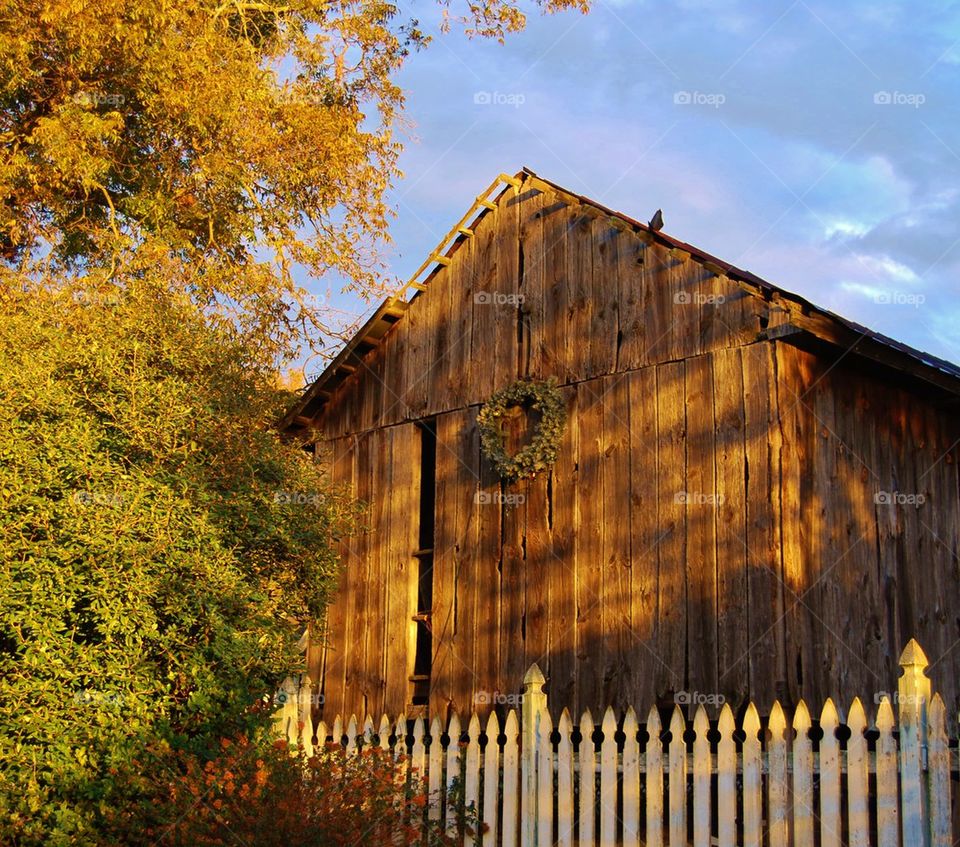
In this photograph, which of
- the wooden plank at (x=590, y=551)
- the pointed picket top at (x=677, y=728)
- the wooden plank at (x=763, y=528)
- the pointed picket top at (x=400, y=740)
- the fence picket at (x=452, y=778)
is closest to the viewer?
the pointed picket top at (x=677, y=728)

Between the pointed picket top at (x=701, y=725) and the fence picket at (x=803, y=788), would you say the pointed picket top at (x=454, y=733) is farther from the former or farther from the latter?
the fence picket at (x=803, y=788)

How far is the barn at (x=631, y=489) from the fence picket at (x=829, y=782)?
128 inches

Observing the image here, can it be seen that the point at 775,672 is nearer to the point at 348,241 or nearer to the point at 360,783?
the point at 360,783

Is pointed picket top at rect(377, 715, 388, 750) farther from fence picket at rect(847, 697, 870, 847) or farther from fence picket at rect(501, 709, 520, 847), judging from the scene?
fence picket at rect(847, 697, 870, 847)

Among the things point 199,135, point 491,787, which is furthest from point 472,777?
point 199,135

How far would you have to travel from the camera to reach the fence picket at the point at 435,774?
31.0 ft

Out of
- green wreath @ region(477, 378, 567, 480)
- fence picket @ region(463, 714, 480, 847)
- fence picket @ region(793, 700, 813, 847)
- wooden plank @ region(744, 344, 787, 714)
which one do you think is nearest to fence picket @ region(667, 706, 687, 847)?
fence picket @ region(793, 700, 813, 847)

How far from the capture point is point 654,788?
805cm

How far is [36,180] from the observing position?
18562mm

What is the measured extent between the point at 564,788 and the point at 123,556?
4.50 metres

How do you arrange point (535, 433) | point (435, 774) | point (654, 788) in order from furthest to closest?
point (535, 433) < point (435, 774) < point (654, 788)

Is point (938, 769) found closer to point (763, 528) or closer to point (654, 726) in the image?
point (654, 726)

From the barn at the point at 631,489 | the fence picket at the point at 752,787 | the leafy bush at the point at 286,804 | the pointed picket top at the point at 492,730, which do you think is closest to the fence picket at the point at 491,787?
the pointed picket top at the point at 492,730

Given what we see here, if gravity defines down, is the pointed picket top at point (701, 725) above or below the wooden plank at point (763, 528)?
below
